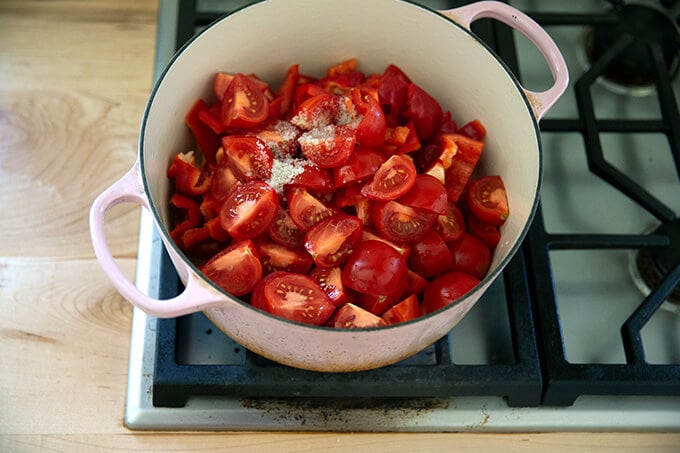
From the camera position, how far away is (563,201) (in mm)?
1053

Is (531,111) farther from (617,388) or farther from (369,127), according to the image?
(617,388)

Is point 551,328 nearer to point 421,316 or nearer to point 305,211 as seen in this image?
point 421,316

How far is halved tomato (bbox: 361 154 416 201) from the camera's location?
2.81ft

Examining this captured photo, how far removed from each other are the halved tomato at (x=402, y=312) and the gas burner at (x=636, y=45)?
0.56 m

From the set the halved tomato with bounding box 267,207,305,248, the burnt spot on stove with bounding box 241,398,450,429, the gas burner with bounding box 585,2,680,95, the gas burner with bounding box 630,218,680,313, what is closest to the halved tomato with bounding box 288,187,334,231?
the halved tomato with bounding box 267,207,305,248

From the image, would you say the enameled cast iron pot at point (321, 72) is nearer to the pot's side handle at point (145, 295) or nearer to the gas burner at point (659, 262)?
the pot's side handle at point (145, 295)

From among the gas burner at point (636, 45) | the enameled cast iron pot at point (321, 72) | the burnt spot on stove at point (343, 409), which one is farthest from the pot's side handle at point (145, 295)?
the gas burner at point (636, 45)

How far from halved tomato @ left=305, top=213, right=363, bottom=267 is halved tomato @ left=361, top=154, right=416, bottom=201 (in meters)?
0.04

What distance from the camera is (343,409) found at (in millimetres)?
900

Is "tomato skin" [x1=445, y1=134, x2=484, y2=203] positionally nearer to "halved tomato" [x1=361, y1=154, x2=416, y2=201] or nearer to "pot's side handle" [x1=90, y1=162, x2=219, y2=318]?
"halved tomato" [x1=361, y1=154, x2=416, y2=201]

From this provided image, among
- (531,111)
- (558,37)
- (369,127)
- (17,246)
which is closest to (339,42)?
(369,127)

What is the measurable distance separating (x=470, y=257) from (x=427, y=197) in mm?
99

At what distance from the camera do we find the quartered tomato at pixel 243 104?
912 millimetres

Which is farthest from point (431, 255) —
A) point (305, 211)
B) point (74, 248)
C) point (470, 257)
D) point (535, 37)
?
point (74, 248)
